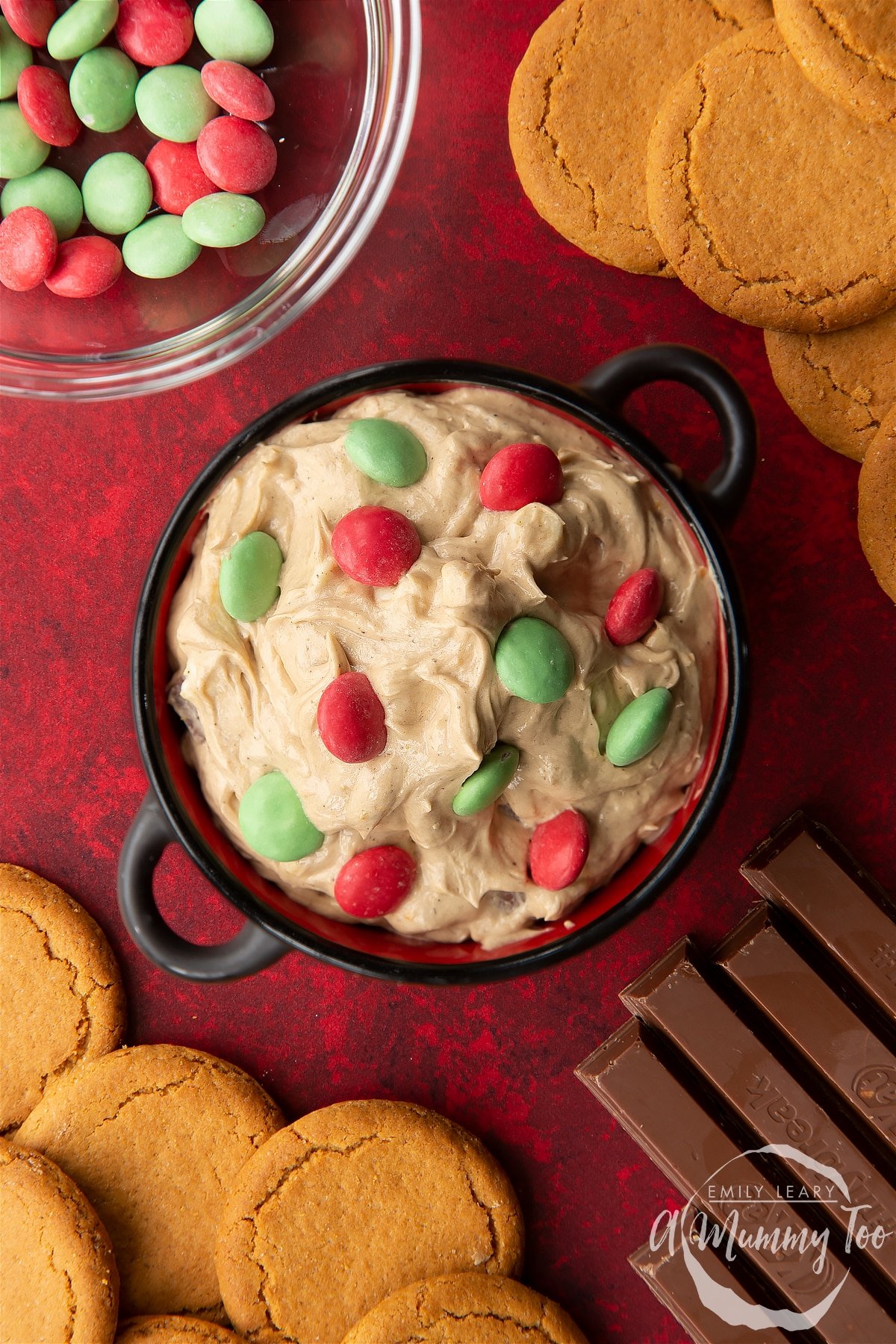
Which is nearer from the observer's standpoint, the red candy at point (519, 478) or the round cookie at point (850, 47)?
the red candy at point (519, 478)

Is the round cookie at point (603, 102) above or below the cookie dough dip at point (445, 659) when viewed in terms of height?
above

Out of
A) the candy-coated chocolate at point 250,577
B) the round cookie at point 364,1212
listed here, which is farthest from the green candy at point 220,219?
the round cookie at point 364,1212

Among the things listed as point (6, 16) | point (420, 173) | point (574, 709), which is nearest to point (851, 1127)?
point (574, 709)

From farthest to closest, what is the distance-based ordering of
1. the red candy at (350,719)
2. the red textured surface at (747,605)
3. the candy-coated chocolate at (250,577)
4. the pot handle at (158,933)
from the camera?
the red textured surface at (747,605), the pot handle at (158,933), the candy-coated chocolate at (250,577), the red candy at (350,719)

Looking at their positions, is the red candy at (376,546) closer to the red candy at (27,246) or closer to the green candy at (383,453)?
the green candy at (383,453)

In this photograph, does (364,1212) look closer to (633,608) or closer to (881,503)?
(633,608)

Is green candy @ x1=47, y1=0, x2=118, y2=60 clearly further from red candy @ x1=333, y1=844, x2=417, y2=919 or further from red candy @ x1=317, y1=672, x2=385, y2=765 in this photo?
red candy @ x1=333, y1=844, x2=417, y2=919
